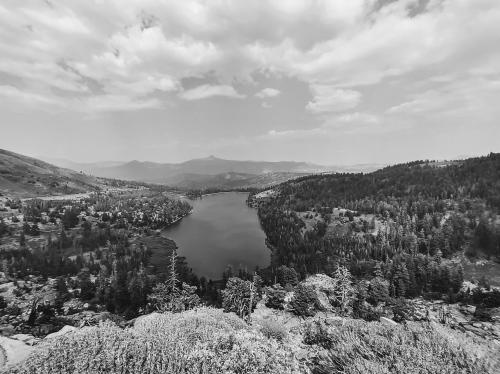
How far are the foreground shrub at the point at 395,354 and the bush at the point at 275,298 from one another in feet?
214

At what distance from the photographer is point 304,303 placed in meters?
85.9

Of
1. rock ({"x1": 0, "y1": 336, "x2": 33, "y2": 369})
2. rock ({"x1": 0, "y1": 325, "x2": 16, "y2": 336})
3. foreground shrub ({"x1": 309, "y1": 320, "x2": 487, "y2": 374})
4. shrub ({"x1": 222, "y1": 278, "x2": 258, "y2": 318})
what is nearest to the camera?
foreground shrub ({"x1": 309, "y1": 320, "x2": 487, "y2": 374})

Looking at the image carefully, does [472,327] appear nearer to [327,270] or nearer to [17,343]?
[327,270]

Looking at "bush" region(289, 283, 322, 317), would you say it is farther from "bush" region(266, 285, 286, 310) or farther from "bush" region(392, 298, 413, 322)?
"bush" region(392, 298, 413, 322)

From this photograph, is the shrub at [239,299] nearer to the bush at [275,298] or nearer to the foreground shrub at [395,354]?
the bush at [275,298]

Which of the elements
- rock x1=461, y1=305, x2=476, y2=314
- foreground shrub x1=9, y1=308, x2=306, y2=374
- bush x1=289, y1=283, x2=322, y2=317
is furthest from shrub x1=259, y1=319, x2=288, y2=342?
rock x1=461, y1=305, x2=476, y2=314

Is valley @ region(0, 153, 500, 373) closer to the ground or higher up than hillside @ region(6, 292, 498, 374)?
closer to the ground

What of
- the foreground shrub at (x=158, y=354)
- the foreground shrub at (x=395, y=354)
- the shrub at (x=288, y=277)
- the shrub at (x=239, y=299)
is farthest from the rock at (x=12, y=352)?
the shrub at (x=288, y=277)

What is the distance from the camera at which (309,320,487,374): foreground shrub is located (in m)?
24.0

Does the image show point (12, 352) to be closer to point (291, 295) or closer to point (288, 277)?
point (291, 295)

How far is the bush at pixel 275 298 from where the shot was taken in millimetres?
95231

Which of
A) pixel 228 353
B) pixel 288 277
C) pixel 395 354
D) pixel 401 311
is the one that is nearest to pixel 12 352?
pixel 228 353

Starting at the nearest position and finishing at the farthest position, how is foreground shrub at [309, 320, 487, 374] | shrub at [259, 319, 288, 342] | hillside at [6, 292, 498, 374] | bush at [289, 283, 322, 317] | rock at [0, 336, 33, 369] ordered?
hillside at [6, 292, 498, 374]
foreground shrub at [309, 320, 487, 374]
rock at [0, 336, 33, 369]
shrub at [259, 319, 288, 342]
bush at [289, 283, 322, 317]

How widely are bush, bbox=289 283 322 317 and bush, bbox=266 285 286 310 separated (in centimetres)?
505
